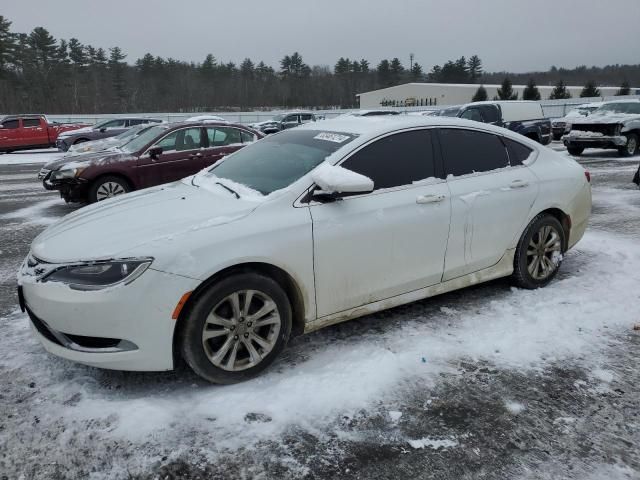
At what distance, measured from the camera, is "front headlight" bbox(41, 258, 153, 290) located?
8.96 ft

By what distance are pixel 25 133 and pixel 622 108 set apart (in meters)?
23.8

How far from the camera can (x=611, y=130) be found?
14.9 metres

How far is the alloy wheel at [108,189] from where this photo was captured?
8602 mm

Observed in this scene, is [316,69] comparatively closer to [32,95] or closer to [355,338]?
[32,95]

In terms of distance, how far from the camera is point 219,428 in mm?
2674

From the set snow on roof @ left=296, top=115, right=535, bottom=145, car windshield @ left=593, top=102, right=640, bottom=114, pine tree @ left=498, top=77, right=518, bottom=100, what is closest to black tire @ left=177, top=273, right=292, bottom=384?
snow on roof @ left=296, top=115, right=535, bottom=145

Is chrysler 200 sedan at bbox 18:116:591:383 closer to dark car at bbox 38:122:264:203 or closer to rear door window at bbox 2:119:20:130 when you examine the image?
dark car at bbox 38:122:264:203

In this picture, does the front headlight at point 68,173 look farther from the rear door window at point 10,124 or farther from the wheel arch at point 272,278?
the rear door window at point 10,124

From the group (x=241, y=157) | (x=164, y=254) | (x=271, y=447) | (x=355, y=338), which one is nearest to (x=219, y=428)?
(x=271, y=447)

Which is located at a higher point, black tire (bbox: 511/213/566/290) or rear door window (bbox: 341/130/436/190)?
rear door window (bbox: 341/130/436/190)

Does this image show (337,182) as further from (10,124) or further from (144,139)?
(10,124)


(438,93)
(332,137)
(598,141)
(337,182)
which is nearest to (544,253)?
(332,137)

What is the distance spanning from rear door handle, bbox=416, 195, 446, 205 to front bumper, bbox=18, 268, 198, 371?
177 cm

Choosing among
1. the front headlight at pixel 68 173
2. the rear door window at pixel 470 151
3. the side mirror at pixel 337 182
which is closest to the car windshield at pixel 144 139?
the front headlight at pixel 68 173
